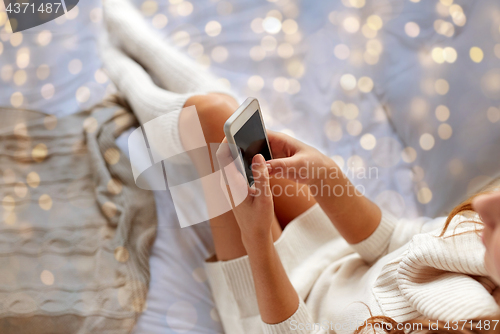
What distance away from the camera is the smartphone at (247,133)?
50cm

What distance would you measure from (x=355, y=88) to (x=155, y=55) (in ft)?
1.87

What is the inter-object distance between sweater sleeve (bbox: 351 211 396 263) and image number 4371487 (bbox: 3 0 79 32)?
1005 millimetres

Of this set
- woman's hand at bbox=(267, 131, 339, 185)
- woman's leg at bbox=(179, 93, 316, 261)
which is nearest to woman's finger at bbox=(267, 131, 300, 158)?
woman's hand at bbox=(267, 131, 339, 185)

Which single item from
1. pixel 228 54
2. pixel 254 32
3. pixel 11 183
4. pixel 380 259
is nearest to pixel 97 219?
pixel 11 183

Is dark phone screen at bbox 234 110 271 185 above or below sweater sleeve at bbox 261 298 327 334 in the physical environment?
above

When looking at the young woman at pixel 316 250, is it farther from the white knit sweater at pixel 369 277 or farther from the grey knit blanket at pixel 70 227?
the grey knit blanket at pixel 70 227

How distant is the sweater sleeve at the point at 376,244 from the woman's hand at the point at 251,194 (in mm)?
212

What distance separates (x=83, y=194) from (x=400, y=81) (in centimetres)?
83

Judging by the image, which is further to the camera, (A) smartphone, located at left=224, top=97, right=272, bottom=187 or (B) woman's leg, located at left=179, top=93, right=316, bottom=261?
(B) woman's leg, located at left=179, top=93, right=316, bottom=261

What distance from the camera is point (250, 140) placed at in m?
0.54

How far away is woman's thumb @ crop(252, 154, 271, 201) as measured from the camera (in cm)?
50

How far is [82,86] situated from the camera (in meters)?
0.98

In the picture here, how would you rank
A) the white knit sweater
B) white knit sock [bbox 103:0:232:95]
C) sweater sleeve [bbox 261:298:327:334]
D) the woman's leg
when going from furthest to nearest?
white knit sock [bbox 103:0:232:95] < the woman's leg < sweater sleeve [bbox 261:298:327:334] < the white knit sweater

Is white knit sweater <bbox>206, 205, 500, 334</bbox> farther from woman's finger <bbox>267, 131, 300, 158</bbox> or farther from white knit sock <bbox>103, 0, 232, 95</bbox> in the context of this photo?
white knit sock <bbox>103, 0, 232, 95</bbox>
